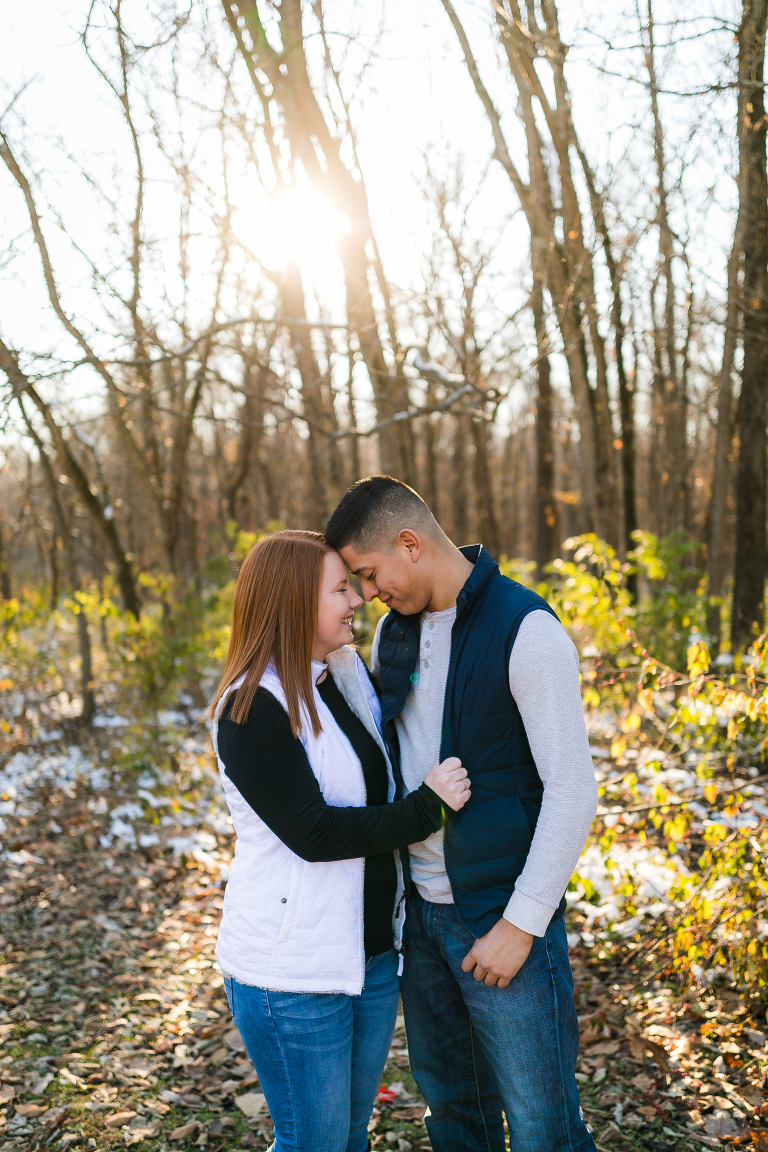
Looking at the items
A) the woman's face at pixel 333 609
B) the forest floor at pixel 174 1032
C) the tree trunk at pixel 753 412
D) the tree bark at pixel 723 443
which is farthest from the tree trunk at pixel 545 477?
the woman's face at pixel 333 609

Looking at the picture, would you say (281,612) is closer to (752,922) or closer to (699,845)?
(752,922)

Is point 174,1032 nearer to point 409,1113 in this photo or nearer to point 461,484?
point 409,1113

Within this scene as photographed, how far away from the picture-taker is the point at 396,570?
7.47ft

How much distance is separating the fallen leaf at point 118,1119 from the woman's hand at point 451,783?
7.23ft

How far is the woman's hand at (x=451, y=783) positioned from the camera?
1.99 m

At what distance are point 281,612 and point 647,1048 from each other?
8.57 ft

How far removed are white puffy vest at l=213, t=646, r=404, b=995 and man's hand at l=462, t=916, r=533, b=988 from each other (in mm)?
325

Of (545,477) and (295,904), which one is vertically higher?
(545,477)

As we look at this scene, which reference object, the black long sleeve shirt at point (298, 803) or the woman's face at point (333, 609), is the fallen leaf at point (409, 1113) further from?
the woman's face at point (333, 609)

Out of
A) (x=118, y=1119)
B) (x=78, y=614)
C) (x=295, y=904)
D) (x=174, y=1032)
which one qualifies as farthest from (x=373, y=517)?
(x=78, y=614)

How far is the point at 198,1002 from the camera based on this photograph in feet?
13.0

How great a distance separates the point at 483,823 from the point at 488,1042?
61cm

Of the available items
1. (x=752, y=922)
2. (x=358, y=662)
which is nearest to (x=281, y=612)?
(x=358, y=662)

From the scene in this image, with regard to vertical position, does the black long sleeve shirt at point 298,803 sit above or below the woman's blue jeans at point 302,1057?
above
